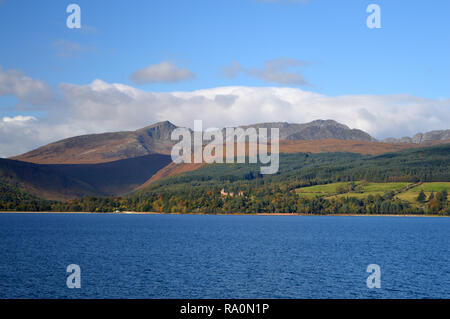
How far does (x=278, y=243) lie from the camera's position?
117 meters

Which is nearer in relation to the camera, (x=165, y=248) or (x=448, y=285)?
(x=448, y=285)

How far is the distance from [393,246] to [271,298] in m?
66.6

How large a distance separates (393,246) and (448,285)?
50.0m
